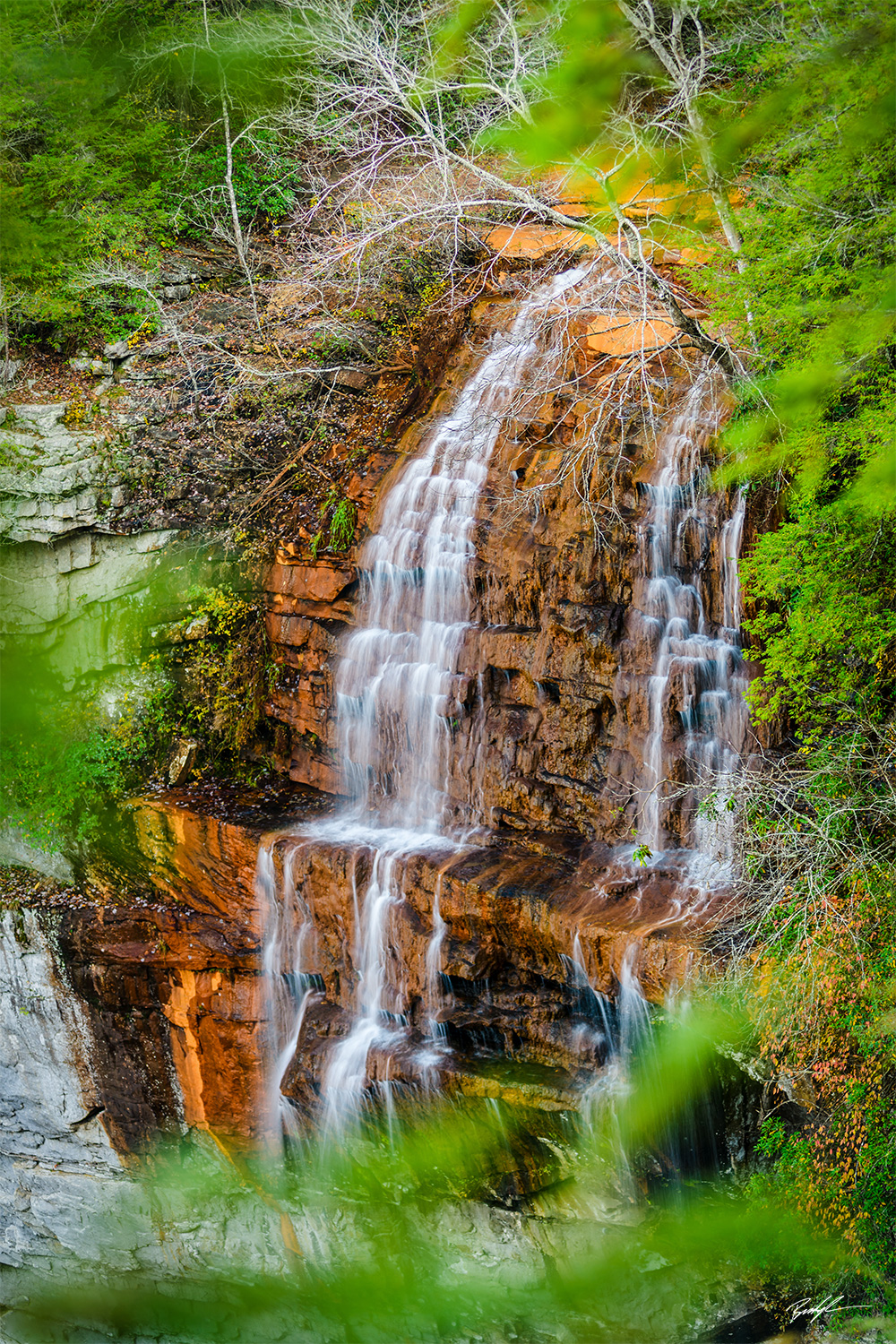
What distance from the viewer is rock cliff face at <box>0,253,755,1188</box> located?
7352 mm

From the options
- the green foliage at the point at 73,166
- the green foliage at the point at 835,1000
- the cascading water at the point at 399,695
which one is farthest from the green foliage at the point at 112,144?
the green foliage at the point at 835,1000

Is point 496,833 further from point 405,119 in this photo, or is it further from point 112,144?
point 112,144

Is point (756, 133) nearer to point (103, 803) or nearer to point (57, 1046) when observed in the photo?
point (103, 803)

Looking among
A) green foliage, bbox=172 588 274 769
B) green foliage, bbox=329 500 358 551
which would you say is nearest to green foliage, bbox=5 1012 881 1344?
green foliage, bbox=172 588 274 769

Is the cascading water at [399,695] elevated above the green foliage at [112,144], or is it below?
below

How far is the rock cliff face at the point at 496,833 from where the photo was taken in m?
7.35

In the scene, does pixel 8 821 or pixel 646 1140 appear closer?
pixel 646 1140

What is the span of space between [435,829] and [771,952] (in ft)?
10.7

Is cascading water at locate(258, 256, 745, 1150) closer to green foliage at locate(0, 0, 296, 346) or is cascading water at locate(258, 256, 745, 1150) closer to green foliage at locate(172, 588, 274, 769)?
green foliage at locate(172, 588, 274, 769)

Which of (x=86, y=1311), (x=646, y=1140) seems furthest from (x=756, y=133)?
(x=86, y=1311)

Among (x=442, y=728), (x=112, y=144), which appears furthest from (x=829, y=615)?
(x=112, y=144)

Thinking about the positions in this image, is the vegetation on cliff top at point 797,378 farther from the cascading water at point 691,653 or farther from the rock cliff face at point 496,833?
the rock cliff face at point 496,833

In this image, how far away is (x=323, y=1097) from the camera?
8102 mm

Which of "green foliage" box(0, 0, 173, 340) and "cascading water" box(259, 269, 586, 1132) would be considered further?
"green foliage" box(0, 0, 173, 340)
